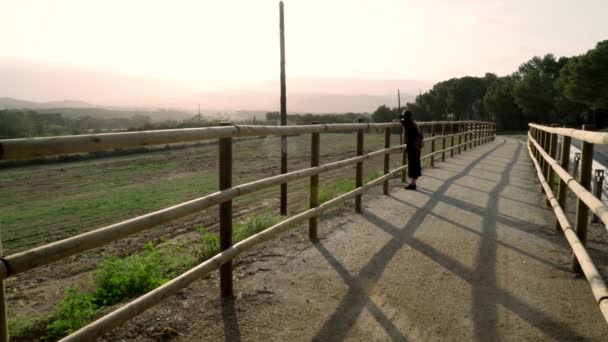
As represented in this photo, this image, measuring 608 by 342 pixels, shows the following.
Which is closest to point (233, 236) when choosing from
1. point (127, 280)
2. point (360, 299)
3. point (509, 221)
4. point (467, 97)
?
point (127, 280)

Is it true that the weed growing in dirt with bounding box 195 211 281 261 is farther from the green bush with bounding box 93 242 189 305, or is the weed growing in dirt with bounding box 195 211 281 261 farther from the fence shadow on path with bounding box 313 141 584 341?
the fence shadow on path with bounding box 313 141 584 341

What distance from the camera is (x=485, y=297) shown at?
12.4ft

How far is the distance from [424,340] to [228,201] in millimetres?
1710

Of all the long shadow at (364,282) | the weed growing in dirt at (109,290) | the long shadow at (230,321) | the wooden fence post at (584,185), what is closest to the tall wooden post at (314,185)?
the long shadow at (364,282)

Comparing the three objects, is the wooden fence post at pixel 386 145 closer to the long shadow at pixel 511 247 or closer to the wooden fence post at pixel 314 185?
the long shadow at pixel 511 247

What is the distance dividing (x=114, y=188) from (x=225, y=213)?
11.9 m

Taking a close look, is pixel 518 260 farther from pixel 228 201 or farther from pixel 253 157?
pixel 253 157

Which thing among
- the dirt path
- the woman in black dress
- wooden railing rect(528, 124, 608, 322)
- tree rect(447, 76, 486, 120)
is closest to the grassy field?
the woman in black dress

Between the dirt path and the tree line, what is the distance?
383 cm

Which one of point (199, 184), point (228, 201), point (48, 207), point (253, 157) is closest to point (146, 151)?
point (253, 157)

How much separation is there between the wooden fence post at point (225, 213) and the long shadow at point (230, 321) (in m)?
0.12

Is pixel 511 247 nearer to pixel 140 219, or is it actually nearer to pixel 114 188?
pixel 140 219

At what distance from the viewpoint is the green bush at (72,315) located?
3.63 meters

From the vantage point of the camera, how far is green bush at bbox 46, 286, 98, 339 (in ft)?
11.9
